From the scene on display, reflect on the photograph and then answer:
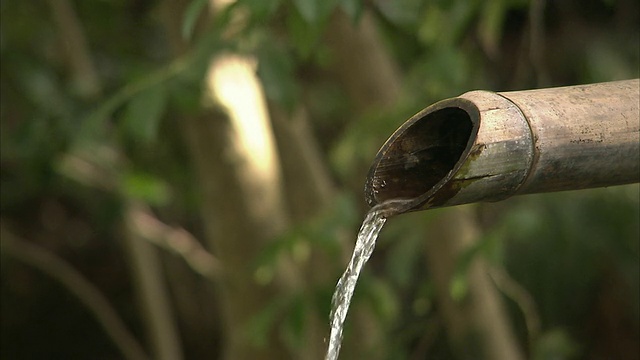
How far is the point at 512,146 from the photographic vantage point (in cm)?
98

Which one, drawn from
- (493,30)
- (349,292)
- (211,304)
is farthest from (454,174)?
(211,304)

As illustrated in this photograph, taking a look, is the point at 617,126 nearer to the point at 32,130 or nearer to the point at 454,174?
the point at 454,174

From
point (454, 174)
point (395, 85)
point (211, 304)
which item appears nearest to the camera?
point (454, 174)

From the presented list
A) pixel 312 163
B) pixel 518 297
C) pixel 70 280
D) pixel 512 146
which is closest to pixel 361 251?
pixel 512 146

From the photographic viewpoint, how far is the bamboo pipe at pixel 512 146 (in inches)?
38.4

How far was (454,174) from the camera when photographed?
95cm

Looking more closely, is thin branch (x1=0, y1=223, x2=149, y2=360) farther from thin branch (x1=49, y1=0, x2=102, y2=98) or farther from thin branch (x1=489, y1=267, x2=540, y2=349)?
thin branch (x1=489, y1=267, x2=540, y2=349)

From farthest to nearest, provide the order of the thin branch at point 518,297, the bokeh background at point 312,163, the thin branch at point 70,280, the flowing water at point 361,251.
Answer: the thin branch at point 70,280 → the thin branch at point 518,297 → the bokeh background at point 312,163 → the flowing water at point 361,251

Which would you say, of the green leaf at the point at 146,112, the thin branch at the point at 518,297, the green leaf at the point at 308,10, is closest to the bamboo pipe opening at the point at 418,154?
the green leaf at the point at 308,10

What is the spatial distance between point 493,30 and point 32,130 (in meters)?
1.24

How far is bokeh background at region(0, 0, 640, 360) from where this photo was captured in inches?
76.7

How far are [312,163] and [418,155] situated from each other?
1783 millimetres

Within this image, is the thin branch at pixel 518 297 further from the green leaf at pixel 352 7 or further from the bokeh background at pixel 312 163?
the green leaf at pixel 352 7

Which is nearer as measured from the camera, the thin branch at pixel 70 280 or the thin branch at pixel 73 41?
the thin branch at pixel 73 41
